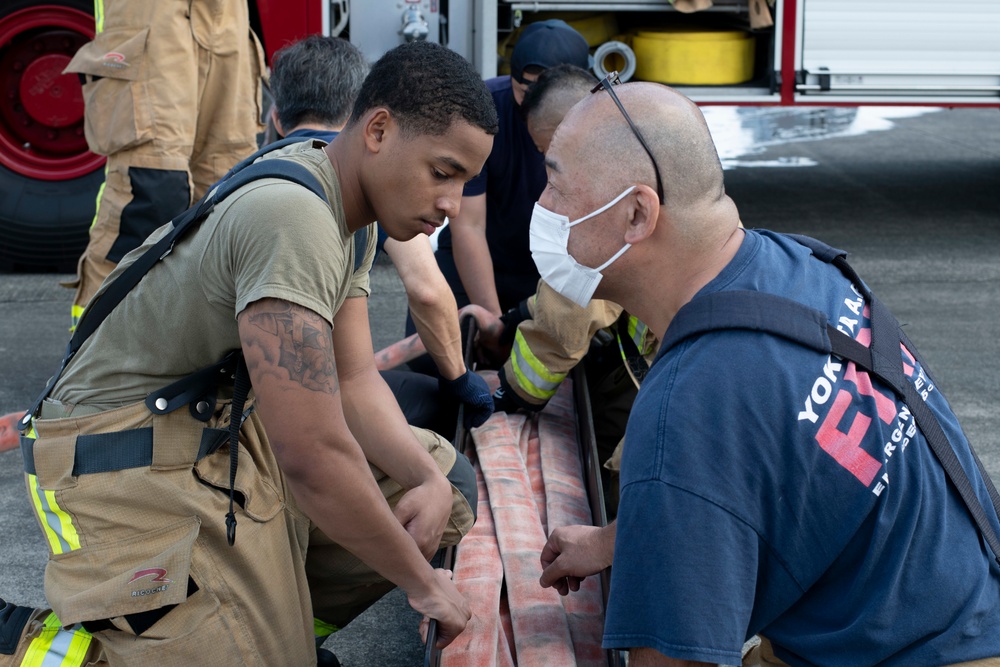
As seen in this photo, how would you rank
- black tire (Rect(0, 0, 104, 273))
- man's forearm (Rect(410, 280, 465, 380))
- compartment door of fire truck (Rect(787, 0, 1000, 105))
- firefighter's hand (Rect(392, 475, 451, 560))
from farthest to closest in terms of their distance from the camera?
compartment door of fire truck (Rect(787, 0, 1000, 105)) → black tire (Rect(0, 0, 104, 273)) → man's forearm (Rect(410, 280, 465, 380)) → firefighter's hand (Rect(392, 475, 451, 560))

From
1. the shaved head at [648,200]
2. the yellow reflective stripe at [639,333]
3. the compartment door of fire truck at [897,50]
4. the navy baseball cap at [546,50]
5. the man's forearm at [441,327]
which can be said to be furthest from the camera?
the compartment door of fire truck at [897,50]

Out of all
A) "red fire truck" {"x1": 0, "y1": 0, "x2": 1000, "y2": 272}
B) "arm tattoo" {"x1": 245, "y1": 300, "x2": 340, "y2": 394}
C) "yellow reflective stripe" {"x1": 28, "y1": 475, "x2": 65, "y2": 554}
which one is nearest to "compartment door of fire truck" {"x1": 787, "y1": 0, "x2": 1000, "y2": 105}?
"red fire truck" {"x1": 0, "y1": 0, "x2": 1000, "y2": 272}

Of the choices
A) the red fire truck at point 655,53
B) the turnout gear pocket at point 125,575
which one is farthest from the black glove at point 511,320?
the red fire truck at point 655,53

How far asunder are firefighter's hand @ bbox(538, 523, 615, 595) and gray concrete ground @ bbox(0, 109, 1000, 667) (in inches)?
29.9

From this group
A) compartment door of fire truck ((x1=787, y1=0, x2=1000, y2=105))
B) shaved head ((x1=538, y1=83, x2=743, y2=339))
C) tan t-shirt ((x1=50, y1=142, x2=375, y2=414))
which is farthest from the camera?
compartment door of fire truck ((x1=787, y1=0, x2=1000, y2=105))

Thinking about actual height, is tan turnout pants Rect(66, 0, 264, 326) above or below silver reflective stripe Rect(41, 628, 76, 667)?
above

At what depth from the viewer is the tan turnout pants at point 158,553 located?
2.01 m

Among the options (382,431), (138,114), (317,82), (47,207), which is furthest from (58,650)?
(47,207)

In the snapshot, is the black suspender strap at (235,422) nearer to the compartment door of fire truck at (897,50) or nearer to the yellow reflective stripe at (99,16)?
the yellow reflective stripe at (99,16)

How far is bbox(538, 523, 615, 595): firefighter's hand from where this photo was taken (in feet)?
6.56

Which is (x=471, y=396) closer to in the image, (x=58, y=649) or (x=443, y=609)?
(x=443, y=609)

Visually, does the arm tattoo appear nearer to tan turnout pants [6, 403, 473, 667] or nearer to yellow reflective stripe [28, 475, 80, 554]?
tan turnout pants [6, 403, 473, 667]

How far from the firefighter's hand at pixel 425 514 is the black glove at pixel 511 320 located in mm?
1121

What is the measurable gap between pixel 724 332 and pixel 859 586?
40 cm
